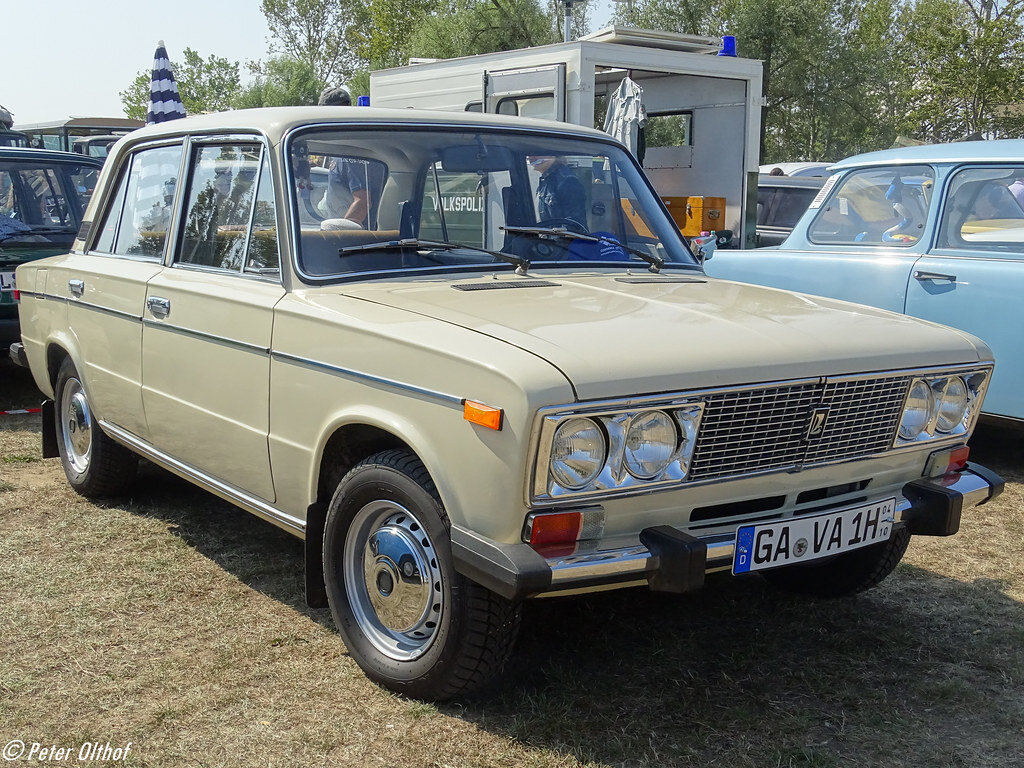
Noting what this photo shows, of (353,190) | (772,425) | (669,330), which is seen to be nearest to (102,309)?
(353,190)

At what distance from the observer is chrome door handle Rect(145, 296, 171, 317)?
4.11m

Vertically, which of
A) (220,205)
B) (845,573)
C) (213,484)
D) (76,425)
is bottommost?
(845,573)

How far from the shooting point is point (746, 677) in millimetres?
3414

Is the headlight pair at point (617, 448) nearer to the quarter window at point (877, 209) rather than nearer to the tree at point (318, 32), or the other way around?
the quarter window at point (877, 209)

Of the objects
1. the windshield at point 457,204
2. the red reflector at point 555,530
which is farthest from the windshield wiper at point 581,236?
the red reflector at point 555,530

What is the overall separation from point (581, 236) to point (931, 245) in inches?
115

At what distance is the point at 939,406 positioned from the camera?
11.3 feet

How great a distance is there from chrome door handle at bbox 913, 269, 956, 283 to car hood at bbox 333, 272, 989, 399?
2.37 meters

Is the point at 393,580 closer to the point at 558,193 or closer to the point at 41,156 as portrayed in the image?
the point at 558,193

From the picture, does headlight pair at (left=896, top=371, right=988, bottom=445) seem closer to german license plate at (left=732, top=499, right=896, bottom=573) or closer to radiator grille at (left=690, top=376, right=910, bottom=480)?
radiator grille at (left=690, top=376, right=910, bottom=480)

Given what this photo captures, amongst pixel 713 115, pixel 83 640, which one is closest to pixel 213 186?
pixel 83 640

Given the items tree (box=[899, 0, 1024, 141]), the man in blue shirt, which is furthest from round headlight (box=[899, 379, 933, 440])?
tree (box=[899, 0, 1024, 141])

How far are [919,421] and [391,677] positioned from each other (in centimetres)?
188

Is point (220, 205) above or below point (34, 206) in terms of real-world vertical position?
above
